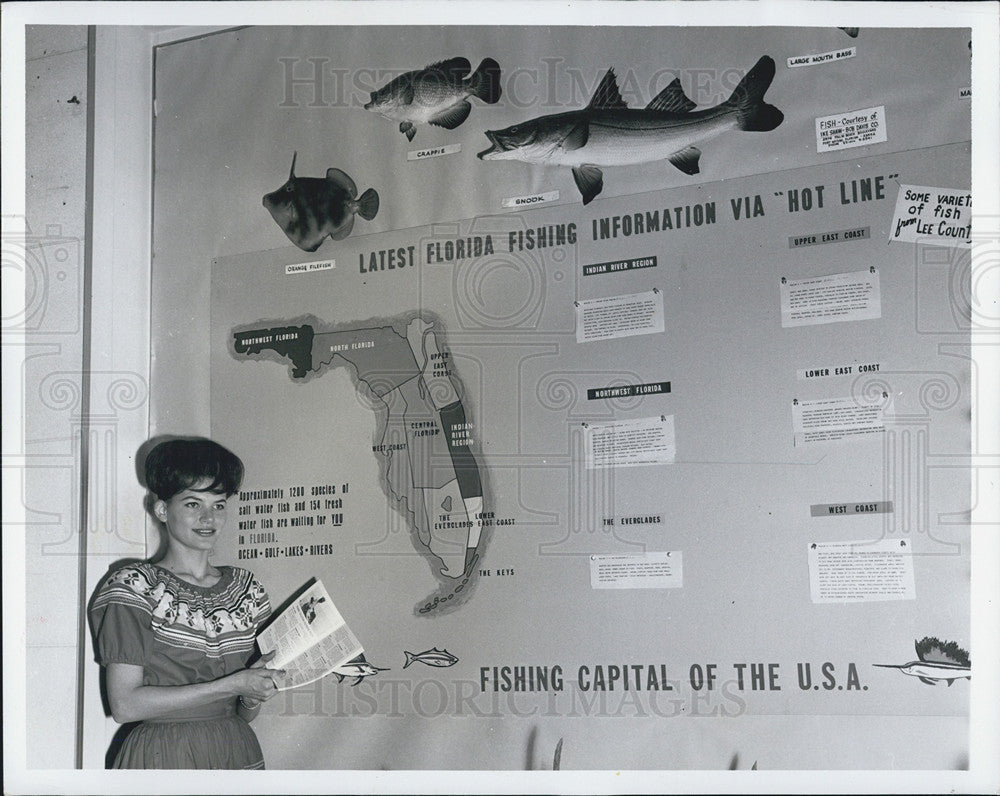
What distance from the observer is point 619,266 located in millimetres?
1629

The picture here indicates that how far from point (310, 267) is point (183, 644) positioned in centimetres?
68

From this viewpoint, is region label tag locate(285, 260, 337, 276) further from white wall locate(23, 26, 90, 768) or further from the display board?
white wall locate(23, 26, 90, 768)

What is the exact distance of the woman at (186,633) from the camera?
1.67 m

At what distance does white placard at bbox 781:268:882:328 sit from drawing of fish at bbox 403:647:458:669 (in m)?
0.77

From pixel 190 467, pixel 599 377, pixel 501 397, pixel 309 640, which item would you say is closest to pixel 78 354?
pixel 190 467

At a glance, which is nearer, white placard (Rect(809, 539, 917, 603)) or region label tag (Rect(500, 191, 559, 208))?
white placard (Rect(809, 539, 917, 603))

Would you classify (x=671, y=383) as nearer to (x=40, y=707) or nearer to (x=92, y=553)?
(x=92, y=553)

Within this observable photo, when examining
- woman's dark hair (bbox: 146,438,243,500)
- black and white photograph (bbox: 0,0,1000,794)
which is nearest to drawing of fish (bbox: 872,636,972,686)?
black and white photograph (bbox: 0,0,1000,794)

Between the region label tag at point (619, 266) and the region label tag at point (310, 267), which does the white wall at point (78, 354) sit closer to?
the region label tag at point (310, 267)

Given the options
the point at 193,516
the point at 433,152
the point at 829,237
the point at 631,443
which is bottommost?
the point at 193,516

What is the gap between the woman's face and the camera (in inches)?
67.1

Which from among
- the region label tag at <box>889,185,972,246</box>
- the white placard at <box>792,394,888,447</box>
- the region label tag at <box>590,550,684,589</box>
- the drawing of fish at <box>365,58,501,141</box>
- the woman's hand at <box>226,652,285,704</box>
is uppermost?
the drawing of fish at <box>365,58,501,141</box>

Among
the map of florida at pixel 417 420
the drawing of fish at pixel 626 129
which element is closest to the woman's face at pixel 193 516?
the map of florida at pixel 417 420

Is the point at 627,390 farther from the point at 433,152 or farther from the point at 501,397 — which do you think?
the point at 433,152
